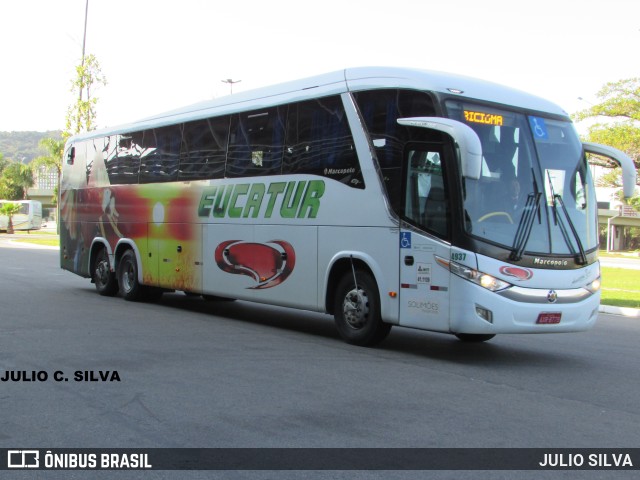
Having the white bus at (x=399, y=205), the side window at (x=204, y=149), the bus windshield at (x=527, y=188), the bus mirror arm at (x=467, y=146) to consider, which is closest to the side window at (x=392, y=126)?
the white bus at (x=399, y=205)

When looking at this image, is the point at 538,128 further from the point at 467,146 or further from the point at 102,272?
the point at 102,272

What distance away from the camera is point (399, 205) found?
929 cm

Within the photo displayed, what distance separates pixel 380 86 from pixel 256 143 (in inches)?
115

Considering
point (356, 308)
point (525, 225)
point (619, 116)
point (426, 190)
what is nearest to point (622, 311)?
point (525, 225)

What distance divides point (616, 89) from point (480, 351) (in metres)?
40.7

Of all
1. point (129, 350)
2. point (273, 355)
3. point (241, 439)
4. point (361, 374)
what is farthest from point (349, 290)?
point (241, 439)

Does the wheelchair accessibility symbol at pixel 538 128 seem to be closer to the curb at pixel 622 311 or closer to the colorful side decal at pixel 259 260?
the colorful side decal at pixel 259 260

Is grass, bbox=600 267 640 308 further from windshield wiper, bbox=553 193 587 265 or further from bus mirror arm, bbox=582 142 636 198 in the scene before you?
windshield wiper, bbox=553 193 587 265

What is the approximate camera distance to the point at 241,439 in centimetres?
558

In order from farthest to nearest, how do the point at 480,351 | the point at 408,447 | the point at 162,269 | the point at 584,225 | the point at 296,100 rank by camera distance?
the point at 162,269 < the point at 296,100 < the point at 480,351 < the point at 584,225 < the point at 408,447

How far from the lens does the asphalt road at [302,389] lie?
5.70m

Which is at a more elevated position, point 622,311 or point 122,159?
point 122,159

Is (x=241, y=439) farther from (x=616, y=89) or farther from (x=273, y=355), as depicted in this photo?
(x=616, y=89)

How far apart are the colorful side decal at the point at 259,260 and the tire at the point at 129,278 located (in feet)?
10.3
